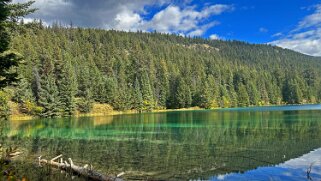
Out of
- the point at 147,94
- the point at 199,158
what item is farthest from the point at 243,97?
the point at 199,158

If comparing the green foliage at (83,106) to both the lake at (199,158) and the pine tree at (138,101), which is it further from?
the lake at (199,158)

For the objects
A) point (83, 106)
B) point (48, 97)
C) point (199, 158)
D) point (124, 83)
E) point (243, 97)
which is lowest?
point (199, 158)

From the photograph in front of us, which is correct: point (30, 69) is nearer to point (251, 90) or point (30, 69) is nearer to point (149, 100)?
point (149, 100)

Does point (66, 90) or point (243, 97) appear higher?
point (66, 90)

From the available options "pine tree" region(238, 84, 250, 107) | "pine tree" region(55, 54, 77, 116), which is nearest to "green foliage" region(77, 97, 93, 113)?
"pine tree" region(55, 54, 77, 116)

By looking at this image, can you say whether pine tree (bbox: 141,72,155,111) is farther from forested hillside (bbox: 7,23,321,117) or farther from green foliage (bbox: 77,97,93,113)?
green foliage (bbox: 77,97,93,113)

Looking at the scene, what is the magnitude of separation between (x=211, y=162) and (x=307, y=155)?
7.72 meters

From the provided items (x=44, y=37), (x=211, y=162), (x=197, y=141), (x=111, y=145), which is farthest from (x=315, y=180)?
(x=44, y=37)

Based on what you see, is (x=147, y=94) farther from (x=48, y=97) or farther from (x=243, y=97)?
(x=243, y=97)

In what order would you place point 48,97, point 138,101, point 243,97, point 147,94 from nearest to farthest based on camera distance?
point 48,97
point 138,101
point 147,94
point 243,97

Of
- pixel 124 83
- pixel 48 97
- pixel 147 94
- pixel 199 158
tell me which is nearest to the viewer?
pixel 199 158

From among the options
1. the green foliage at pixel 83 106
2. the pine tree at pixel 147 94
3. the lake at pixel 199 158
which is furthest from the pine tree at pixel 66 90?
the lake at pixel 199 158

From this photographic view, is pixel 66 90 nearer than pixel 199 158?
No

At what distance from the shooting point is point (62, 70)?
352ft
